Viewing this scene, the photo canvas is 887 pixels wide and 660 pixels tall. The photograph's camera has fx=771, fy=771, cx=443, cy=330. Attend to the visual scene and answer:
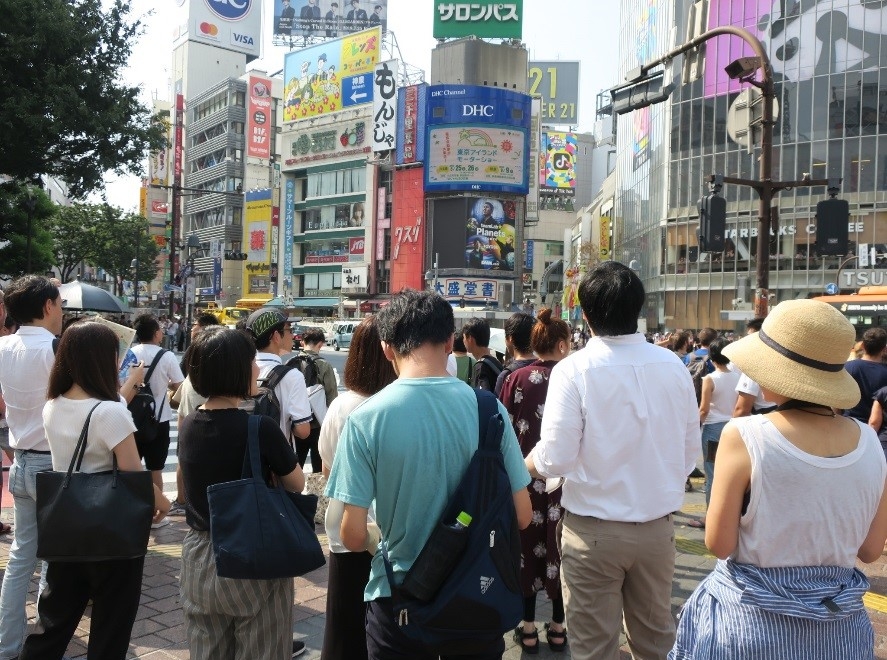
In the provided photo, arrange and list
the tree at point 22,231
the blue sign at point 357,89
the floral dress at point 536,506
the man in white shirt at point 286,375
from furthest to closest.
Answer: the blue sign at point 357,89, the tree at point 22,231, the man in white shirt at point 286,375, the floral dress at point 536,506

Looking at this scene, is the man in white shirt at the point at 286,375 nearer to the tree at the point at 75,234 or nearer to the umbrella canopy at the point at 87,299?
the umbrella canopy at the point at 87,299

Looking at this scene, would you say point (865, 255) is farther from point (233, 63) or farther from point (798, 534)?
point (233, 63)

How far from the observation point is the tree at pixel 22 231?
2245 centimetres

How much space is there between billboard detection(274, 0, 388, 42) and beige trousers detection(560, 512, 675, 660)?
88.2m

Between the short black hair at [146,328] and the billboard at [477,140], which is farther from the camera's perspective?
the billboard at [477,140]

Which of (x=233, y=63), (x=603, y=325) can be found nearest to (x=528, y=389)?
(x=603, y=325)

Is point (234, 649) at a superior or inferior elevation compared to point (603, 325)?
inferior

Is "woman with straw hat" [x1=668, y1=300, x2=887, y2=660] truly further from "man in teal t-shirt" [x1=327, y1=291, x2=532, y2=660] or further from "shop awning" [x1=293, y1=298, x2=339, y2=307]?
"shop awning" [x1=293, y1=298, x2=339, y2=307]

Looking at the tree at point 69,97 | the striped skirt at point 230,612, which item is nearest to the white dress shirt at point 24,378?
the striped skirt at point 230,612

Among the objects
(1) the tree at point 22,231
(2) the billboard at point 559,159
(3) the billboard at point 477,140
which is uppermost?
(2) the billboard at point 559,159

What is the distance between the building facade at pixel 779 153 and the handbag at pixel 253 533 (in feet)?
119

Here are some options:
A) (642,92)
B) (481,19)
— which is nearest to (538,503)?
(642,92)

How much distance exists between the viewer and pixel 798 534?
7.18 feet

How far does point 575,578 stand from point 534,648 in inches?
53.2
